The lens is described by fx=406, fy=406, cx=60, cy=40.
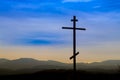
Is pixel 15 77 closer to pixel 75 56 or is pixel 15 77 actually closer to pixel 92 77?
pixel 92 77

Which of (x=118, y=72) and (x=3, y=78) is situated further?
(x=118, y=72)

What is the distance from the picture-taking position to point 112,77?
155 ft

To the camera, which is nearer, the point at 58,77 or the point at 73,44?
the point at 73,44

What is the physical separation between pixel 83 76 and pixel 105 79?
4.34 m

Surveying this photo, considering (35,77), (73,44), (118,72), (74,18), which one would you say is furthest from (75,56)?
(118,72)

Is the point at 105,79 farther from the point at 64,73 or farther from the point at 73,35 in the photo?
the point at 73,35

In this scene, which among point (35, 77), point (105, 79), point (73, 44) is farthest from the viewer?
point (35, 77)

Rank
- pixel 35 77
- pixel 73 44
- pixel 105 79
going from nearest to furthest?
pixel 73 44 < pixel 105 79 < pixel 35 77

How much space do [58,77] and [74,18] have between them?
13360 millimetres

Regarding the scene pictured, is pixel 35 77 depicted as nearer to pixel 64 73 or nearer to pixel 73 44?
pixel 64 73

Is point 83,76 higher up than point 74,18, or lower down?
lower down

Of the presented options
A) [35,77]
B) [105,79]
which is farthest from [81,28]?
[35,77]

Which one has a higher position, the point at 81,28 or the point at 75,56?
the point at 81,28

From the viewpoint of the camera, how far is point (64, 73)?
50750mm
